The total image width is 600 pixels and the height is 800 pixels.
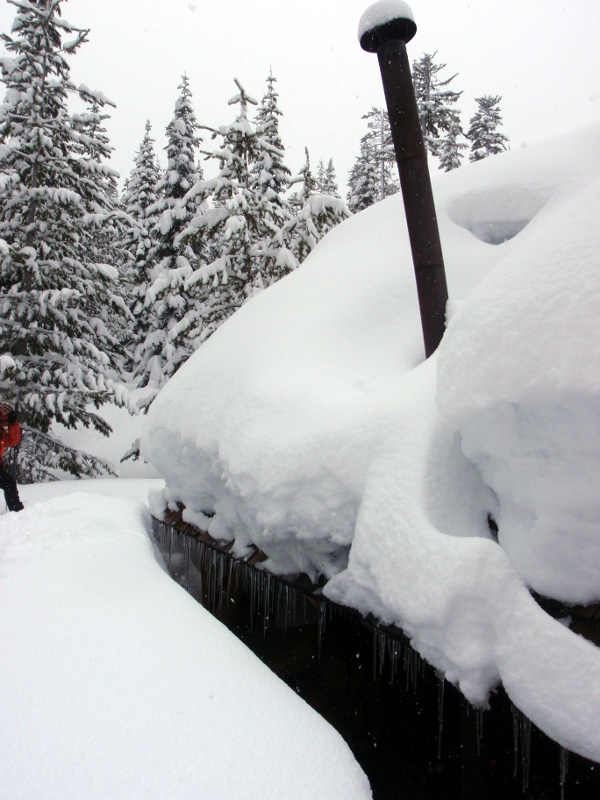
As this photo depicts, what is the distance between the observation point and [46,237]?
12.1 metres

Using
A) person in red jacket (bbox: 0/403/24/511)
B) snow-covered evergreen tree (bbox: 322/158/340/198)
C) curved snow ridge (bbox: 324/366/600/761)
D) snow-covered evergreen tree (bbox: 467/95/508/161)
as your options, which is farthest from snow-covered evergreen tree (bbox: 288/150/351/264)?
snow-covered evergreen tree (bbox: 322/158/340/198)

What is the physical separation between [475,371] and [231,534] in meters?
2.70

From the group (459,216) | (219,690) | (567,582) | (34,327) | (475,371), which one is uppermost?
(34,327)

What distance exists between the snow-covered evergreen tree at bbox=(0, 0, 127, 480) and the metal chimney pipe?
9.21m

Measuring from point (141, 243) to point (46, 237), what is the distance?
31.3 feet

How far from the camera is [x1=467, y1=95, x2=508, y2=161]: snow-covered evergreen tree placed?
24938 mm

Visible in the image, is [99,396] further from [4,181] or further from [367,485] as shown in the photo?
[367,485]

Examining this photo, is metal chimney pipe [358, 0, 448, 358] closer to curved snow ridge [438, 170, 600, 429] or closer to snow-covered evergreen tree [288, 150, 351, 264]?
curved snow ridge [438, 170, 600, 429]

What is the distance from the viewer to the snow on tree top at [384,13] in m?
4.36

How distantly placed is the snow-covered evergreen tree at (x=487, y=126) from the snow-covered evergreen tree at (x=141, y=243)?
16248 mm

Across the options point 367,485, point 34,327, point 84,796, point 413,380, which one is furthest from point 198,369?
point 34,327

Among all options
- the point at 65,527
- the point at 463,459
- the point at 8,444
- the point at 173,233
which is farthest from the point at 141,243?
the point at 463,459

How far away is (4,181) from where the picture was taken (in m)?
10.7

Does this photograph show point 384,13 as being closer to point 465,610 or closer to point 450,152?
point 465,610
